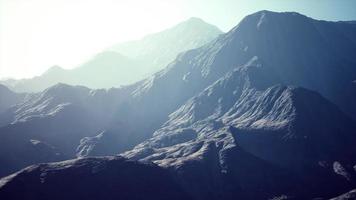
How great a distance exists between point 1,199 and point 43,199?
63.0 feet

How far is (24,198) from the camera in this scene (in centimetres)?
19588

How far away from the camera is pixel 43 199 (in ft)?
654

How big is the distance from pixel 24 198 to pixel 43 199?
349 inches

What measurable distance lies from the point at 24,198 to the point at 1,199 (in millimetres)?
10449

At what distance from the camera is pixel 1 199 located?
623ft
